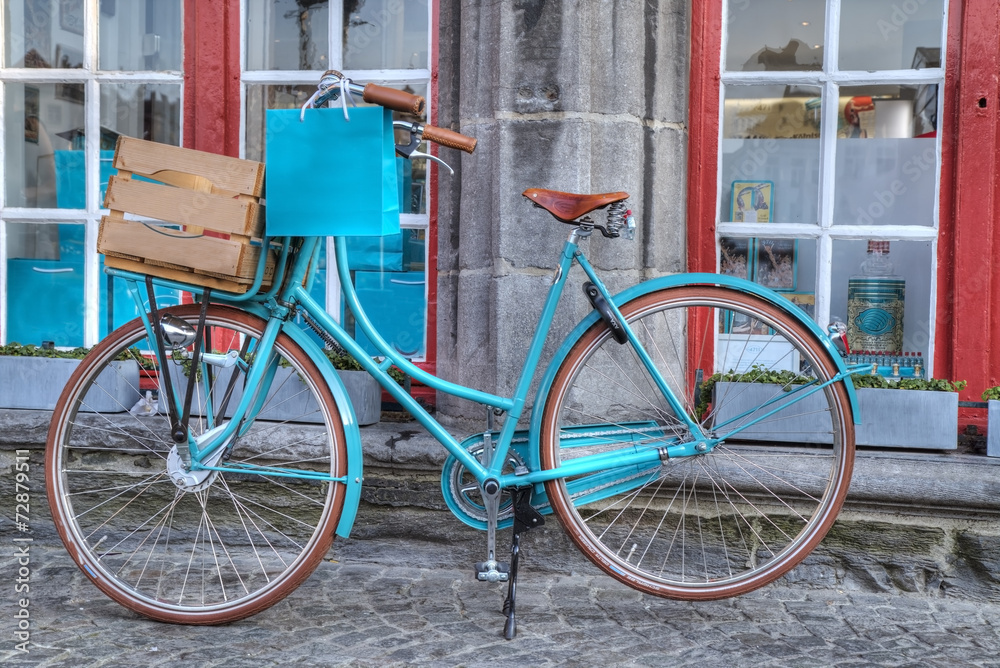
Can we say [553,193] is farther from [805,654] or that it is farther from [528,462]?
[805,654]

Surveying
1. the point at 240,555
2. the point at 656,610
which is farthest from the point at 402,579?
the point at 656,610

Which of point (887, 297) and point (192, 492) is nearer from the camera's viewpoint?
point (192, 492)

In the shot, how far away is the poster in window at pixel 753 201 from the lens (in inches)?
154

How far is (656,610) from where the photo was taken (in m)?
3.25

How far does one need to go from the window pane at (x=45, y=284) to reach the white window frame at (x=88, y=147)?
3cm

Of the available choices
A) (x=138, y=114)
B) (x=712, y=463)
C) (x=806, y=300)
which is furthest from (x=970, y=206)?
(x=138, y=114)

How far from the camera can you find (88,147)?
4.28 m

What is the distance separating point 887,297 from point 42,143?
12.0 ft

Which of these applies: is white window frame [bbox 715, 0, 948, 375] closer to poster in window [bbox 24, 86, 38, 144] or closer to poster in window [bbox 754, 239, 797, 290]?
poster in window [bbox 754, 239, 797, 290]

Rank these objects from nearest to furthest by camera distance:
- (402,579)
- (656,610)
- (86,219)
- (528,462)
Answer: (528,462) → (656,610) → (402,579) → (86,219)

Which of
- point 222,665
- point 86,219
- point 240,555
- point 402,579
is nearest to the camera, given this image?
point 222,665

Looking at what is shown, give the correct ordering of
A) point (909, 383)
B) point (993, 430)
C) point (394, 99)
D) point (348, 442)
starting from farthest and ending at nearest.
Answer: point (909, 383) < point (993, 430) < point (348, 442) < point (394, 99)

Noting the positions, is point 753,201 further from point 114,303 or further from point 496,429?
point 114,303

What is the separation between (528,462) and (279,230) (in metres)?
1.03
